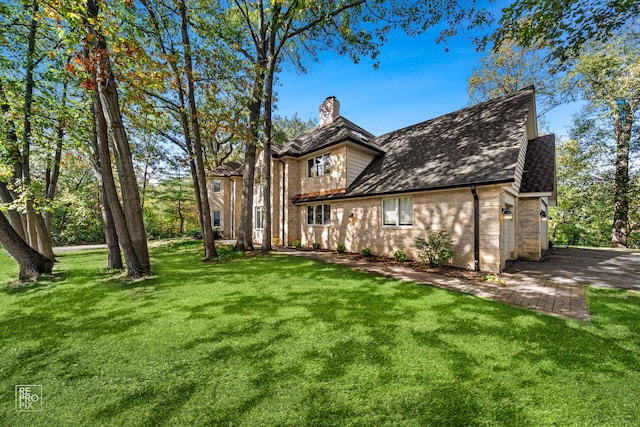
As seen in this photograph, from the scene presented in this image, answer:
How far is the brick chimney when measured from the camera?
16742 mm

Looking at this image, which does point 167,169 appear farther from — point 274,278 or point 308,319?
point 308,319

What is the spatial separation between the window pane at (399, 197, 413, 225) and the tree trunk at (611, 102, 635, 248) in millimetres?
17478

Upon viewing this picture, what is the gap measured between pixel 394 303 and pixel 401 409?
2.91m

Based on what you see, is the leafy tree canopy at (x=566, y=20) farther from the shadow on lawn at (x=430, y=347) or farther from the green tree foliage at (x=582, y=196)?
the green tree foliage at (x=582, y=196)

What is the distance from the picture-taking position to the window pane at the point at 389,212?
35.1 ft

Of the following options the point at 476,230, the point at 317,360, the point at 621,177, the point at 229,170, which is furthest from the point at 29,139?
the point at 621,177

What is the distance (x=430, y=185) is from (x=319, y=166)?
7.18 meters

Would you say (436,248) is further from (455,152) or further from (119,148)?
(119,148)

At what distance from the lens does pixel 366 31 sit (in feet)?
34.3

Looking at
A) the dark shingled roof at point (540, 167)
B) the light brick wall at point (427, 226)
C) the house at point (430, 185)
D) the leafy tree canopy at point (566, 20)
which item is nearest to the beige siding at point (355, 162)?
the house at point (430, 185)

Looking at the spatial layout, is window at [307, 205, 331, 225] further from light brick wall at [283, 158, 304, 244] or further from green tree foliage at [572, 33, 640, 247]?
green tree foliage at [572, 33, 640, 247]

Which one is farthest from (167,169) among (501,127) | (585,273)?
(585,273)

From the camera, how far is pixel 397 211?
10555 millimetres

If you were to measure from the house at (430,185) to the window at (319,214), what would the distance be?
2.4 inches
